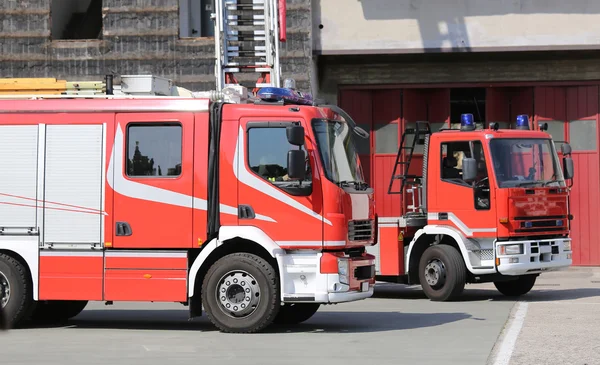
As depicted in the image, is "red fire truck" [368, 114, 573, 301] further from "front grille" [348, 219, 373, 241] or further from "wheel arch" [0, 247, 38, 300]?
"wheel arch" [0, 247, 38, 300]

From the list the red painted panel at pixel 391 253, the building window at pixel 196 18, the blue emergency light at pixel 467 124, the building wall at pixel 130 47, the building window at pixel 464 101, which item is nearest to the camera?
the blue emergency light at pixel 467 124

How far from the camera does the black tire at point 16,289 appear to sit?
14023 millimetres

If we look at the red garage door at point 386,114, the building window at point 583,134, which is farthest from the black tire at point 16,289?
the building window at point 583,134

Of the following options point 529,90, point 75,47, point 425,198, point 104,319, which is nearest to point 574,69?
point 529,90

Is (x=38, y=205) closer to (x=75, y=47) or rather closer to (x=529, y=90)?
(x=75, y=47)

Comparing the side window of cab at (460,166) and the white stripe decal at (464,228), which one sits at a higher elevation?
the side window of cab at (460,166)

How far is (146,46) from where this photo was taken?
83.6 feet

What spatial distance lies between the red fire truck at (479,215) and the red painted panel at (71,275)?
6388 mm

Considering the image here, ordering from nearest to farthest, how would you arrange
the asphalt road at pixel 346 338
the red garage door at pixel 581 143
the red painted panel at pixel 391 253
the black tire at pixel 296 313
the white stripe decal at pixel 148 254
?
the asphalt road at pixel 346 338
the white stripe decal at pixel 148 254
the black tire at pixel 296 313
the red painted panel at pixel 391 253
the red garage door at pixel 581 143

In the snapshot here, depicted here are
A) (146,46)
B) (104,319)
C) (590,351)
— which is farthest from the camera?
(146,46)

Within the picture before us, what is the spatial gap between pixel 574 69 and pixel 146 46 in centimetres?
936

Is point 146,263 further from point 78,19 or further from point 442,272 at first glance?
point 78,19

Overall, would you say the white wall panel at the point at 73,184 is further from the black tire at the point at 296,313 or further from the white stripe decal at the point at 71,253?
the black tire at the point at 296,313

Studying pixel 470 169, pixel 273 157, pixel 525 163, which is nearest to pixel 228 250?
pixel 273 157
